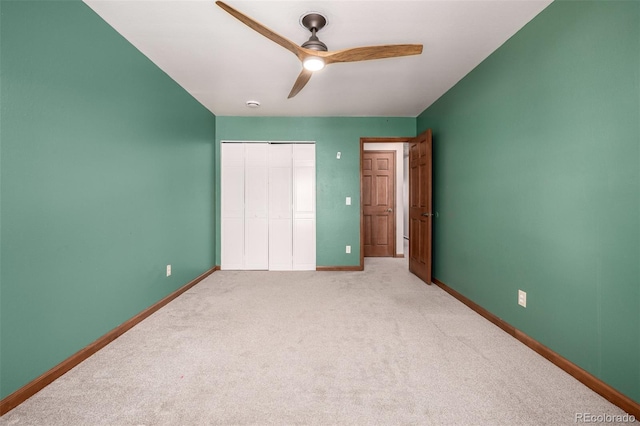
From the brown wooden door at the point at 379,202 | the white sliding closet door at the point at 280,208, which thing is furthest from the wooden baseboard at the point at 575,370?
the brown wooden door at the point at 379,202

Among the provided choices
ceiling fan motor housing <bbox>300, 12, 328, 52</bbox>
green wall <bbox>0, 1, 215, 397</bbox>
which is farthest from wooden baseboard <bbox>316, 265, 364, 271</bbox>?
ceiling fan motor housing <bbox>300, 12, 328, 52</bbox>

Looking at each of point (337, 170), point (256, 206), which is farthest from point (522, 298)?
point (256, 206)

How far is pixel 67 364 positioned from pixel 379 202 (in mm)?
5020

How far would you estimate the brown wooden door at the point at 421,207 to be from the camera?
143 inches

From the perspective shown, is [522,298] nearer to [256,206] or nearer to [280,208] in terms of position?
[280,208]

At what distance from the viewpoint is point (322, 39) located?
2.26m

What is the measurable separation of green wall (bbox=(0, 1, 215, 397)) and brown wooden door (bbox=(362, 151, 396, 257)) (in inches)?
151

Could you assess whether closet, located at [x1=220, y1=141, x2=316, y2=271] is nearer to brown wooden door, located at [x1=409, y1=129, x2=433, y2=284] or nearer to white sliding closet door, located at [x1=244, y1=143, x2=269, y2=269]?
white sliding closet door, located at [x1=244, y1=143, x2=269, y2=269]

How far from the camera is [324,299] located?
3.12 metres

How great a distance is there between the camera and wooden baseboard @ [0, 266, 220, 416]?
143 centimetres

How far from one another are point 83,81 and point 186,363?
208 centimetres

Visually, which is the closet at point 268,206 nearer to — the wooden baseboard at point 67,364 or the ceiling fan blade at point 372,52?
the wooden baseboard at point 67,364

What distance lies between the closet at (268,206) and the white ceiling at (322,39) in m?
0.98

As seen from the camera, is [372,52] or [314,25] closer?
[372,52]
